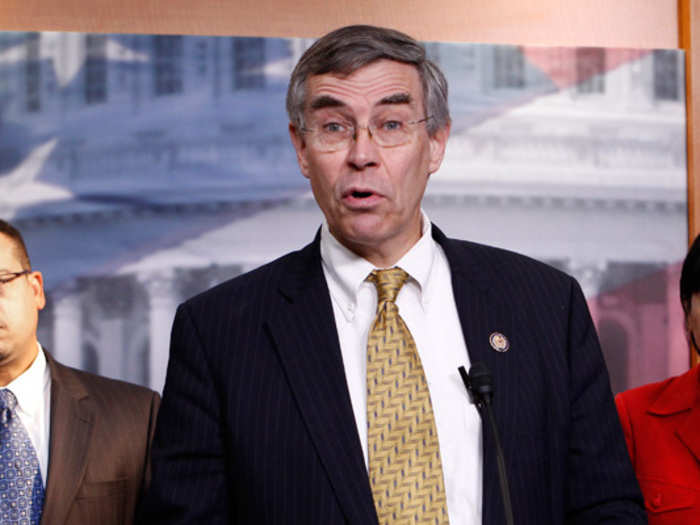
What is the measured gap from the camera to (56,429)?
85.4 inches

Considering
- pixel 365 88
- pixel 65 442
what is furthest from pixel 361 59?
pixel 65 442

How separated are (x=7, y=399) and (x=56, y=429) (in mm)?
159

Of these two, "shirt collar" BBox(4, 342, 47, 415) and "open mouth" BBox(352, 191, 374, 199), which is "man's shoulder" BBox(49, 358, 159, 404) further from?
"open mouth" BBox(352, 191, 374, 199)

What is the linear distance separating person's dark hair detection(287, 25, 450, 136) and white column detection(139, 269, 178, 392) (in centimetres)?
113

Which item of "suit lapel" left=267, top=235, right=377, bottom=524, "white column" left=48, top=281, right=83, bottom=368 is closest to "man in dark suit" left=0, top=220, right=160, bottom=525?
"white column" left=48, top=281, right=83, bottom=368

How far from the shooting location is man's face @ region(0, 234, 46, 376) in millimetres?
2260

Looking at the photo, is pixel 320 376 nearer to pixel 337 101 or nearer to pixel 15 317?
pixel 337 101

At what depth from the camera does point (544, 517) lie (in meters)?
1.47

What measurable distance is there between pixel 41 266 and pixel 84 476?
29.3 inches

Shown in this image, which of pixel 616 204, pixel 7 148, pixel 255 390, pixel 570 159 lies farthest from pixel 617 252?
pixel 7 148

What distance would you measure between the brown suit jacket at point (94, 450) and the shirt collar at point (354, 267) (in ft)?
3.04

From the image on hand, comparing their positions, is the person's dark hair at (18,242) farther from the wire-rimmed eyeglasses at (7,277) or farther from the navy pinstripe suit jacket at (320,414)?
the navy pinstripe suit jacket at (320,414)

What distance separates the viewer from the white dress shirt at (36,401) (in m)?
2.19

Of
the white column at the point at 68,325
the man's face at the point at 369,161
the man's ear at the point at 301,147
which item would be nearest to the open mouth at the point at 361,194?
the man's face at the point at 369,161
